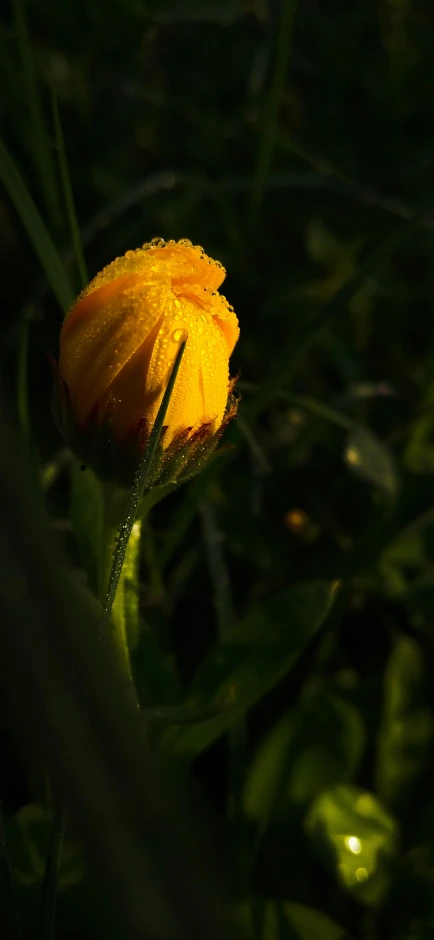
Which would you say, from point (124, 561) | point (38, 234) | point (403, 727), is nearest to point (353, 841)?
point (403, 727)

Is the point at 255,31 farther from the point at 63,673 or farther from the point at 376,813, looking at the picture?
the point at 63,673

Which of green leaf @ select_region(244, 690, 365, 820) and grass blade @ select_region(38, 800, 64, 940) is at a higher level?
green leaf @ select_region(244, 690, 365, 820)

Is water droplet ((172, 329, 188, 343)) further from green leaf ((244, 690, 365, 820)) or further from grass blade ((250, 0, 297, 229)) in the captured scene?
grass blade ((250, 0, 297, 229))

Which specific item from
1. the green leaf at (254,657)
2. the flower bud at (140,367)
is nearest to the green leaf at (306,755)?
the green leaf at (254,657)

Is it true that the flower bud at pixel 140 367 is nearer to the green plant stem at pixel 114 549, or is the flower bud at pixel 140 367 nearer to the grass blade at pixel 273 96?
the green plant stem at pixel 114 549

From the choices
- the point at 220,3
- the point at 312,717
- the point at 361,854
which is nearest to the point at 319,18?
the point at 220,3

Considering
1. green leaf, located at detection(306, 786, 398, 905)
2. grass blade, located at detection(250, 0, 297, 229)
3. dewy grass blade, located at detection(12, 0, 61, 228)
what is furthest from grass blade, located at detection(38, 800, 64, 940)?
grass blade, located at detection(250, 0, 297, 229)
